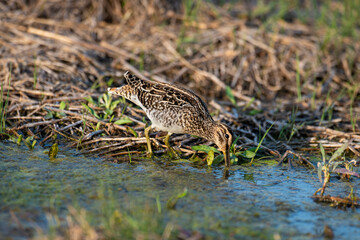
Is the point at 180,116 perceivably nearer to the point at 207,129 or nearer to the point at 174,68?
the point at 207,129

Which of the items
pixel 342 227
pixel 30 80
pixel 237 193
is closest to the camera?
pixel 342 227

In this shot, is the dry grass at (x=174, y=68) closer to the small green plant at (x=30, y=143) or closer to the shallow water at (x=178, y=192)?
the small green plant at (x=30, y=143)

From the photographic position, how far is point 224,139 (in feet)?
17.9

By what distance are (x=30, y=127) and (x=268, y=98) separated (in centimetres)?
407

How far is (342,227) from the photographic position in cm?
399

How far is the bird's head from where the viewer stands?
544 centimetres

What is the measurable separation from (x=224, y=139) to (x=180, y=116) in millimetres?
603

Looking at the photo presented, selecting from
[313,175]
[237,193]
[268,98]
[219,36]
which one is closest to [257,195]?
[237,193]

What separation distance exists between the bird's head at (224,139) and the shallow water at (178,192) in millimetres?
180

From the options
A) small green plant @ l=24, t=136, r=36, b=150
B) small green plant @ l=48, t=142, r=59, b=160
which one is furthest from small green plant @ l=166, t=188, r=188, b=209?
small green plant @ l=24, t=136, r=36, b=150

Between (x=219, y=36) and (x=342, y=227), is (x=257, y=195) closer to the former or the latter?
(x=342, y=227)

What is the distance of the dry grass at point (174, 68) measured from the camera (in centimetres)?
630

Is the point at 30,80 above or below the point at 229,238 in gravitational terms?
above

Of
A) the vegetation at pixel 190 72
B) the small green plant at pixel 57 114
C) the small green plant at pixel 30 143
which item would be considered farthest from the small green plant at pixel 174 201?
the small green plant at pixel 57 114
